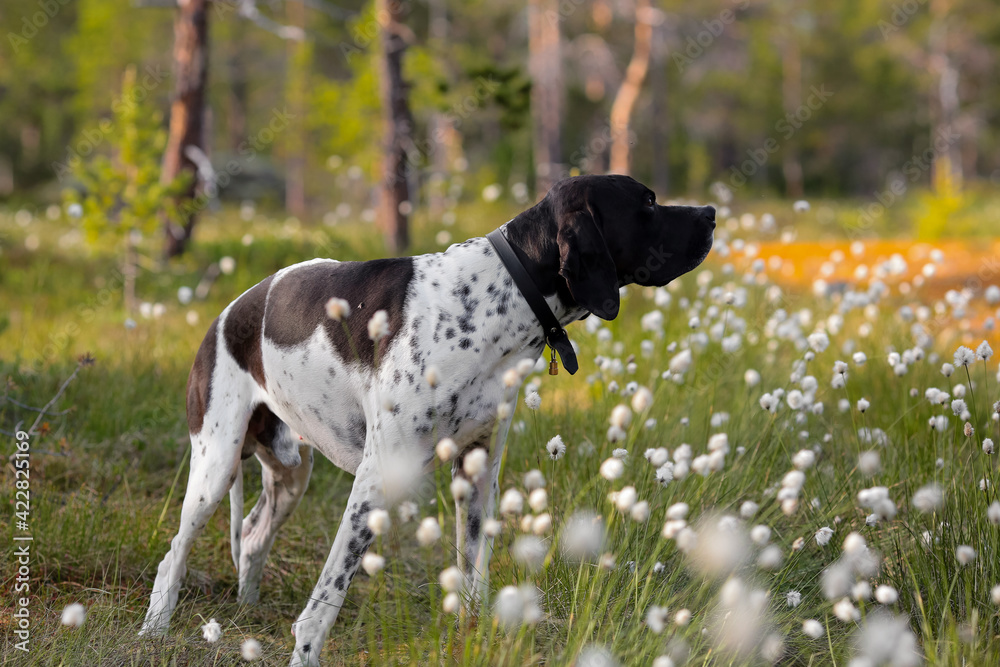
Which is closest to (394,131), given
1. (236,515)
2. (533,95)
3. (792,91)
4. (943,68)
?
(236,515)

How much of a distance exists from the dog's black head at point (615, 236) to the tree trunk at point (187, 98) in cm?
746

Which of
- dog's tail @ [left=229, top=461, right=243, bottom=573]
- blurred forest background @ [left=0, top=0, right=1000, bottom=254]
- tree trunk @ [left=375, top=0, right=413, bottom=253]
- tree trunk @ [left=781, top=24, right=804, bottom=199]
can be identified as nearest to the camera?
dog's tail @ [left=229, top=461, right=243, bottom=573]

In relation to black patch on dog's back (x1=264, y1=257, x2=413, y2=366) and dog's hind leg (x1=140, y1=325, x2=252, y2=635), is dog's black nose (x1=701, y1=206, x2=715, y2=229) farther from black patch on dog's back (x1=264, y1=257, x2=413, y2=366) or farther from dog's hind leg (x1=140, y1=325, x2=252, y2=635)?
dog's hind leg (x1=140, y1=325, x2=252, y2=635)

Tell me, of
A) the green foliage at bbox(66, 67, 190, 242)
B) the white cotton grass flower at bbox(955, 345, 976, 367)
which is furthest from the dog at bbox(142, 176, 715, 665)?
the green foliage at bbox(66, 67, 190, 242)

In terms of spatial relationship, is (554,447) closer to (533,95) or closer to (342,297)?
(342,297)

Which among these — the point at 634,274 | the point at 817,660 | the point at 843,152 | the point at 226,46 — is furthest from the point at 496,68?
the point at 843,152

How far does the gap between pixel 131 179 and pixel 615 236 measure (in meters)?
6.18

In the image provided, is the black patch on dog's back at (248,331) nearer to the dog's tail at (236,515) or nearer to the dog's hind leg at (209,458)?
the dog's hind leg at (209,458)

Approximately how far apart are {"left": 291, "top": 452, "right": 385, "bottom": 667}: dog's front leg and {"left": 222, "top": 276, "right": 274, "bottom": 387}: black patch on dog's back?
27.3 inches

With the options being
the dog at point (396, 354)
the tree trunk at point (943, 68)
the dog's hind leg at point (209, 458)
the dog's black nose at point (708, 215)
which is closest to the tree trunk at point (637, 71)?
the tree trunk at point (943, 68)

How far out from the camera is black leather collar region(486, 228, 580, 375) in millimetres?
2711

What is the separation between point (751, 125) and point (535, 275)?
1406 inches

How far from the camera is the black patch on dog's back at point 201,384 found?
10.3 ft

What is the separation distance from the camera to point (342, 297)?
2.91 m
